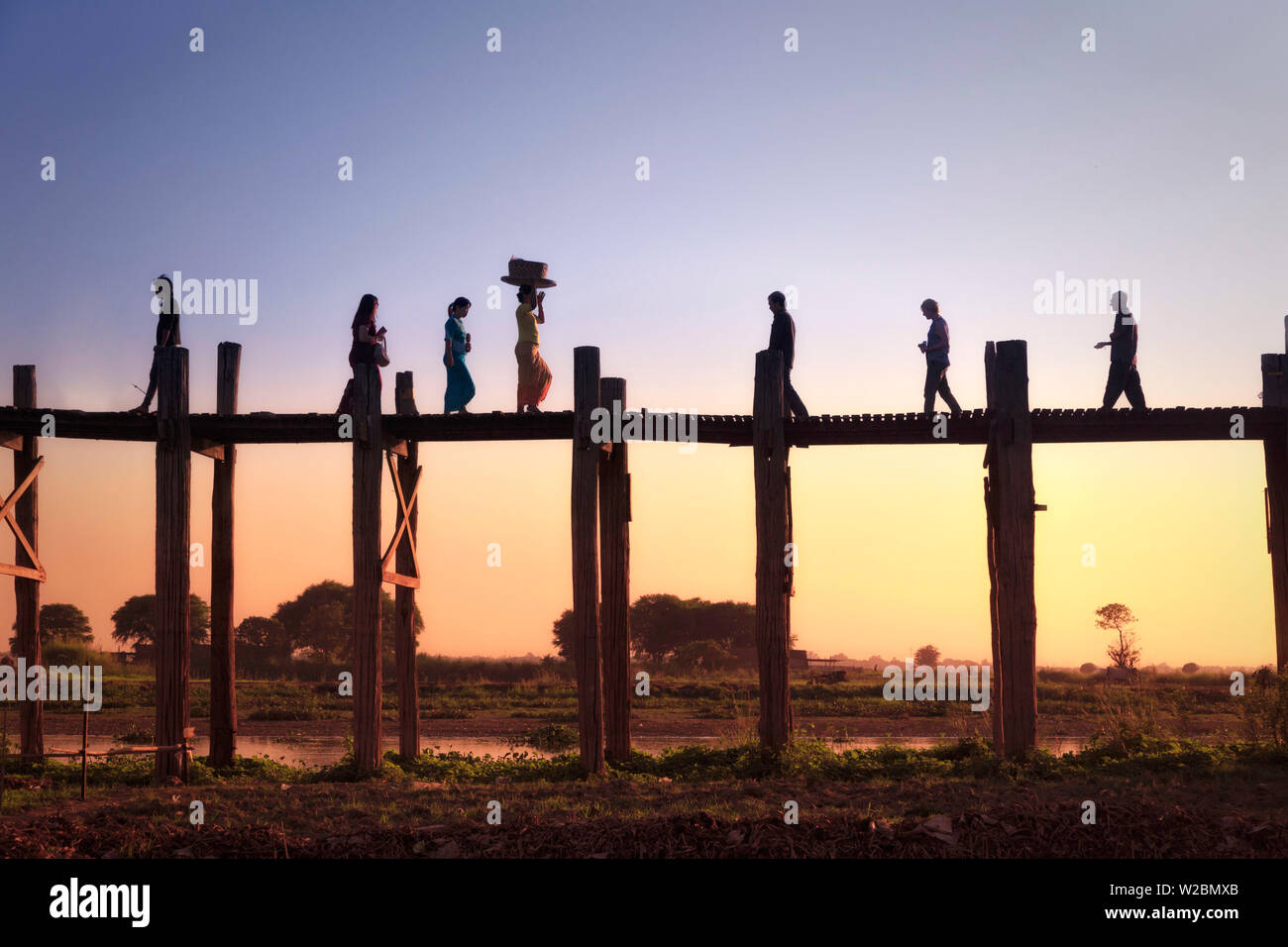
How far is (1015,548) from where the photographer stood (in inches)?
638

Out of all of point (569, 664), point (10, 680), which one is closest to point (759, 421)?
point (10, 680)

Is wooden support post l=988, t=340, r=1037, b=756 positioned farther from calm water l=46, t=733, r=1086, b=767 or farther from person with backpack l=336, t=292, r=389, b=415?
person with backpack l=336, t=292, r=389, b=415

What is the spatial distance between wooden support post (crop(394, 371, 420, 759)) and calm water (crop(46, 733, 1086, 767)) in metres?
2.37

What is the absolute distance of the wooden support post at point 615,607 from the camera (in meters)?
16.8

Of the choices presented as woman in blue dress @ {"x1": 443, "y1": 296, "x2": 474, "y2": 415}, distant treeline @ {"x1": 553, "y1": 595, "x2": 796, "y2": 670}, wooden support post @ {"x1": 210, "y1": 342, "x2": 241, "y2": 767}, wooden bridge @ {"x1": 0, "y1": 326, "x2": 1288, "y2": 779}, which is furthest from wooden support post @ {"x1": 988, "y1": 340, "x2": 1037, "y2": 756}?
distant treeline @ {"x1": 553, "y1": 595, "x2": 796, "y2": 670}

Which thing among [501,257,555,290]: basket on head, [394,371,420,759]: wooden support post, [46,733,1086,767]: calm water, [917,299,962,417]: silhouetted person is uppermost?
[501,257,555,290]: basket on head

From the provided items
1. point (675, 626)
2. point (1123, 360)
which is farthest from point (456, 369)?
point (675, 626)

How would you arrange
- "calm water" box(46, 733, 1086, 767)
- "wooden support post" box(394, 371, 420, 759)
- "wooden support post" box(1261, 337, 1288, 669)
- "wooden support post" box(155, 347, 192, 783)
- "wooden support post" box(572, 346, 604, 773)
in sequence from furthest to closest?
1. "calm water" box(46, 733, 1086, 767)
2. "wooden support post" box(394, 371, 420, 759)
3. "wooden support post" box(1261, 337, 1288, 669)
4. "wooden support post" box(155, 347, 192, 783)
5. "wooden support post" box(572, 346, 604, 773)

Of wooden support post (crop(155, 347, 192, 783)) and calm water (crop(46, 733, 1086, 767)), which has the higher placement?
wooden support post (crop(155, 347, 192, 783))

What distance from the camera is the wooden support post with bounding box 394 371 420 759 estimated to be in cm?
1819

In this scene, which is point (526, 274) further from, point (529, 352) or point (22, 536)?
point (22, 536)

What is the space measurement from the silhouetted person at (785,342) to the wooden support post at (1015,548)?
261 cm

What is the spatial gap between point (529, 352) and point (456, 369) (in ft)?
3.33
